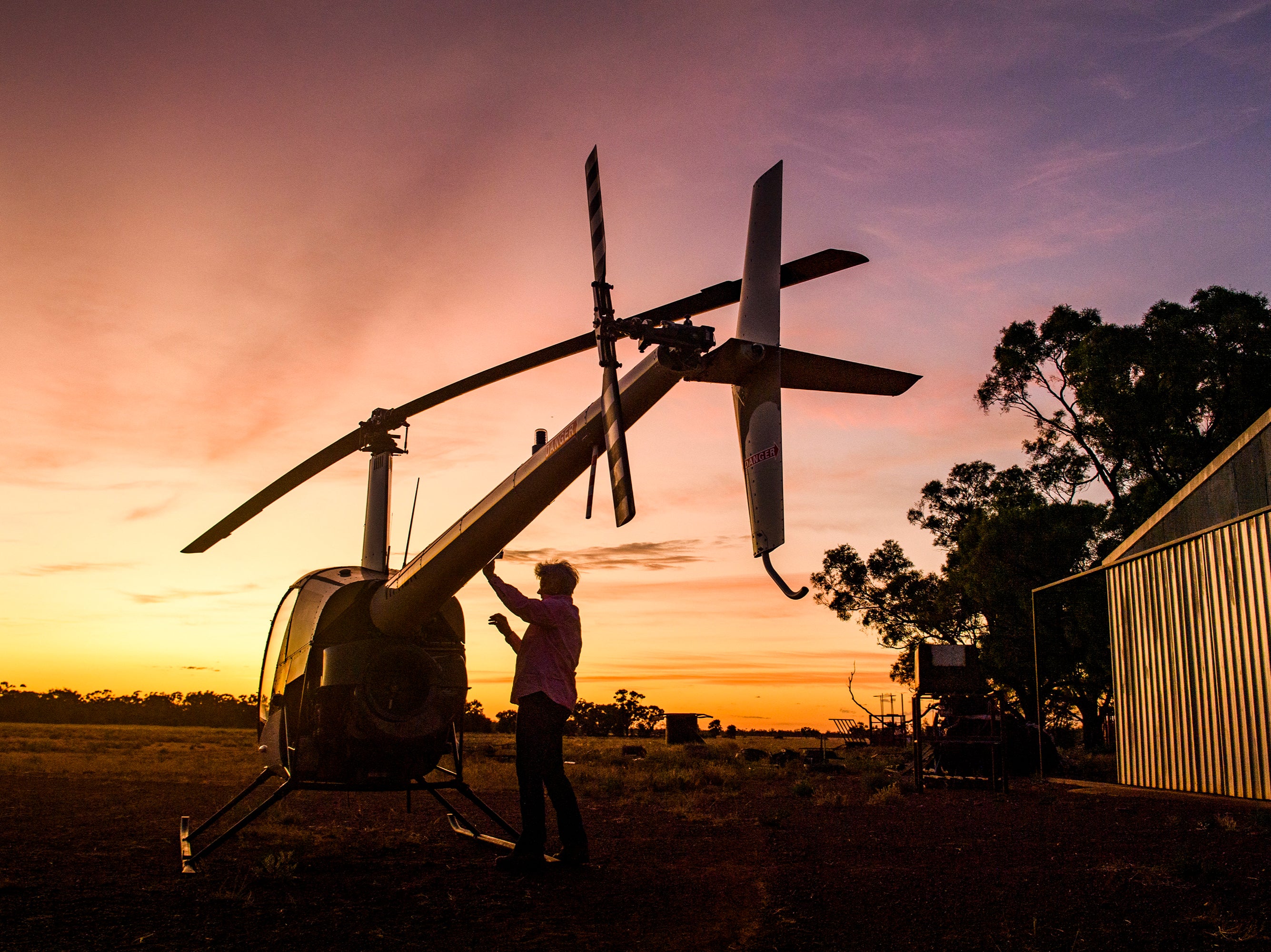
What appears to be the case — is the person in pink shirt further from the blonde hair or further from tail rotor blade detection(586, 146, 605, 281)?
tail rotor blade detection(586, 146, 605, 281)

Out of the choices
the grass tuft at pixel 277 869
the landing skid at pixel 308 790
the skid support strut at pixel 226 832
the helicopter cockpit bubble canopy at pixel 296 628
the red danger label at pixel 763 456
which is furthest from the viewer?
the helicopter cockpit bubble canopy at pixel 296 628

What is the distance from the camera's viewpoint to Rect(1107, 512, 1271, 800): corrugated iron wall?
11.6 meters

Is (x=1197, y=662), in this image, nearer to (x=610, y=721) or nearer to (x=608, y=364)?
(x=608, y=364)

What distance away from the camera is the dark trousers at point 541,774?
252 inches

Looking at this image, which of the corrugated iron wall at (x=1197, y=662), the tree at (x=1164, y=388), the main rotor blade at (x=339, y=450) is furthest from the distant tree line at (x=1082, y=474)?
the main rotor blade at (x=339, y=450)

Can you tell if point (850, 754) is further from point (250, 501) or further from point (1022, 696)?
point (250, 501)

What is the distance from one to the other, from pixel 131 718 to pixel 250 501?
9281 centimetres

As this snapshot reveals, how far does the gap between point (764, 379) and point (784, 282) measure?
1636 mm

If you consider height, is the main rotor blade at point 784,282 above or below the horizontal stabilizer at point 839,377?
above

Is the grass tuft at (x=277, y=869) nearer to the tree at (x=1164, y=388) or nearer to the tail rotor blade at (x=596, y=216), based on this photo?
the tail rotor blade at (x=596, y=216)

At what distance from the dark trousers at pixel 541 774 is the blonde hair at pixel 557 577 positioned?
846 millimetres

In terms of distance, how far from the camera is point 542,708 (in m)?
6.55

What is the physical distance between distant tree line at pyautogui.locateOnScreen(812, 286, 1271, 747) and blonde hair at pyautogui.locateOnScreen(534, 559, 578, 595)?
21.6 meters

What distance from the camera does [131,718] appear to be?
87875 mm
